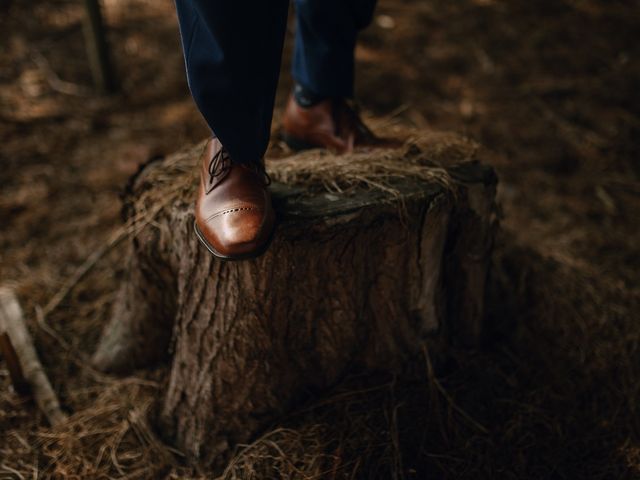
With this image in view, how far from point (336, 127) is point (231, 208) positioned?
0.56 m

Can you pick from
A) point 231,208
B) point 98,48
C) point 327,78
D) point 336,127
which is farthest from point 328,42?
point 98,48

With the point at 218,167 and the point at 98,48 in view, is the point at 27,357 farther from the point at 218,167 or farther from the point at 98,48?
the point at 98,48

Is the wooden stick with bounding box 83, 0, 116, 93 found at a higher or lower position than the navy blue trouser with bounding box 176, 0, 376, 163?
lower

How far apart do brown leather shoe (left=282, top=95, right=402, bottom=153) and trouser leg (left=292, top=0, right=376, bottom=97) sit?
0.15 ft

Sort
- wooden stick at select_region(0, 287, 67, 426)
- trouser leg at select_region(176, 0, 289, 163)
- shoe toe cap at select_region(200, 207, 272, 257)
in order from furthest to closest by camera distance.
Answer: wooden stick at select_region(0, 287, 67, 426), shoe toe cap at select_region(200, 207, 272, 257), trouser leg at select_region(176, 0, 289, 163)

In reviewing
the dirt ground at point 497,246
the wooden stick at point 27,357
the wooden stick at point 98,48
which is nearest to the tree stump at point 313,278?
the dirt ground at point 497,246

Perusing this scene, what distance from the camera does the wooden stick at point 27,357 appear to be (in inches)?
61.1

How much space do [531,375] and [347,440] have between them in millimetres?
635

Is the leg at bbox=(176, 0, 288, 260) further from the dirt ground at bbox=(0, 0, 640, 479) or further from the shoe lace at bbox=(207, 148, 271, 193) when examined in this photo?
the dirt ground at bbox=(0, 0, 640, 479)

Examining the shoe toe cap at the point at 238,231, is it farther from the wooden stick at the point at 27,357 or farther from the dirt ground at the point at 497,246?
the wooden stick at the point at 27,357

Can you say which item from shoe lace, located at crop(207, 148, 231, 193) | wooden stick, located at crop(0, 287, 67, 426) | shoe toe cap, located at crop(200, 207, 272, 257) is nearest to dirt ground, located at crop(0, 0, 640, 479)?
wooden stick, located at crop(0, 287, 67, 426)

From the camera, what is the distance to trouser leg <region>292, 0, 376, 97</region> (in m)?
1.45

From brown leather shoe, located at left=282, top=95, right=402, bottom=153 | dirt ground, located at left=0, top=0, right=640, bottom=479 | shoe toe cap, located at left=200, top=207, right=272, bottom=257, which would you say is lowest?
dirt ground, located at left=0, top=0, right=640, bottom=479

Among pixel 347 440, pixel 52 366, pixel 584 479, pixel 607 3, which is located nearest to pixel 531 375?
pixel 584 479
